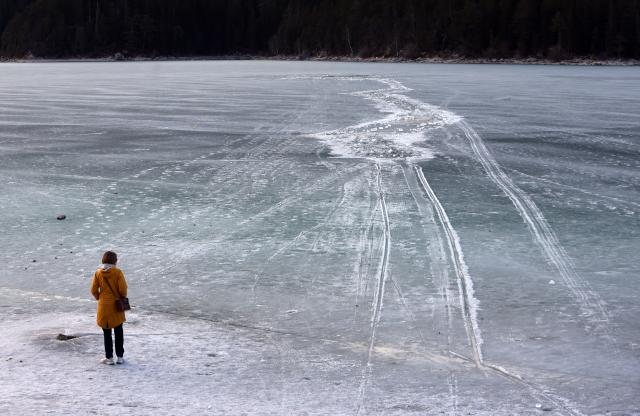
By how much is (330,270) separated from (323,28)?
13337 centimetres

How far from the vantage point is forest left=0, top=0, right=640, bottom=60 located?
335 ft

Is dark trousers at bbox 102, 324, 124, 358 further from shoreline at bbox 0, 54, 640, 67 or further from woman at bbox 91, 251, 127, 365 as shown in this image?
shoreline at bbox 0, 54, 640, 67

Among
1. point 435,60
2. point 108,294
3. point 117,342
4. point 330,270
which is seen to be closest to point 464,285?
point 330,270

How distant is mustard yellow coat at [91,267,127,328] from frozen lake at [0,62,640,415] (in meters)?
0.36

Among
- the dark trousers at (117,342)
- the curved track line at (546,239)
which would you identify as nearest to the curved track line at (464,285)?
the curved track line at (546,239)

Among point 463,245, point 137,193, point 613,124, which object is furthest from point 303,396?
point 613,124

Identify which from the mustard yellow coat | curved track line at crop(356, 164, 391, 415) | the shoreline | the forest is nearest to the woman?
the mustard yellow coat

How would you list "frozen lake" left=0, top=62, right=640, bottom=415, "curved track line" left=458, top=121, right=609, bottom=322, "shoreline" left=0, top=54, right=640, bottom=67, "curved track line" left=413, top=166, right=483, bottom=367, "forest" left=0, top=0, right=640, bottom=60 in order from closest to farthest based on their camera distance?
1. "frozen lake" left=0, top=62, right=640, bottom=415
2. "curved track line" left=413, top=166, right=483, bottom=367
3. "curved track line" left=458, top=121, right=609, bottom=322
4. "shoreline" left=0, top=54, right=640, bottom=67
5. "forest" left=0, top=0, right=640, bottom=60

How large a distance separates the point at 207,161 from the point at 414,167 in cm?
382

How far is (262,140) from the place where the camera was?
19.4 metres

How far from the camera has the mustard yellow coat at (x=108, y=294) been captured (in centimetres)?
646

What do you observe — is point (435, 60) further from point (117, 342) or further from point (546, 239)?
point (117, 342)

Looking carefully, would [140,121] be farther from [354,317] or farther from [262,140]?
[354,317]

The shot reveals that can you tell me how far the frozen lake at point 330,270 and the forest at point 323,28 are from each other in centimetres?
8714
